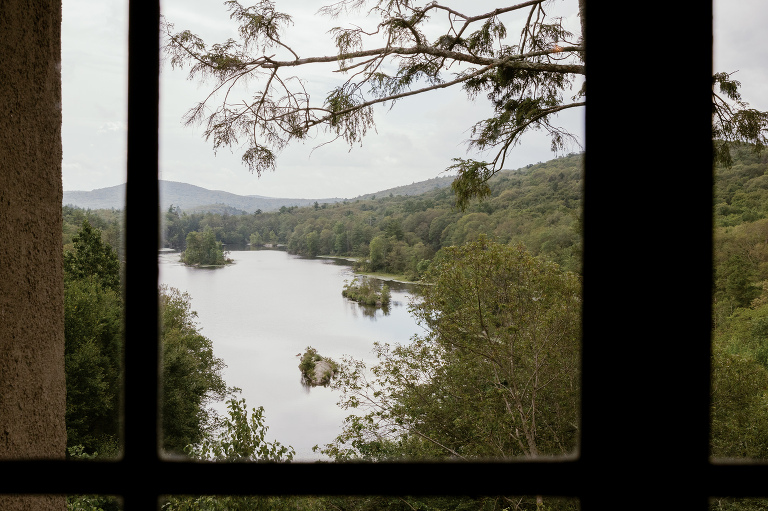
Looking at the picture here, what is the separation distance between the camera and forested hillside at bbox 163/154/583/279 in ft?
34.3

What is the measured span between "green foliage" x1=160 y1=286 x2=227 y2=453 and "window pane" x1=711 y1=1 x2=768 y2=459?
32.4 feet

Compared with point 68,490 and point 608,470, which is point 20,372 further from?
point 608,470

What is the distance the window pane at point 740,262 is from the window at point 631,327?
16.9ft

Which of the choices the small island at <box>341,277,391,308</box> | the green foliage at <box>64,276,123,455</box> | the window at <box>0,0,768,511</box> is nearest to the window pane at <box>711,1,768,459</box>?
the window at <box>0,0,768,511</box>

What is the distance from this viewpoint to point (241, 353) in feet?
63.7

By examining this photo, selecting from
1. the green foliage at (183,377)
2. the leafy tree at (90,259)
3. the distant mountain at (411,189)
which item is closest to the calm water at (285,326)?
the green foliage at (183,377)

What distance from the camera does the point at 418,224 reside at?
1512 cm

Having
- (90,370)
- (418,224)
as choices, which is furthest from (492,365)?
(418,224)

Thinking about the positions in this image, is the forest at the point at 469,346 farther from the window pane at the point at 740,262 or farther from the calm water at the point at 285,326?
the calm water at the point at 285,326

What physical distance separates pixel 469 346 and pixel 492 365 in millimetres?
455

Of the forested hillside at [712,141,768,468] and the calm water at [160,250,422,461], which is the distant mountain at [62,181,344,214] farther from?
the forested hillside at [712,141,768,468]

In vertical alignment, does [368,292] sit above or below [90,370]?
above

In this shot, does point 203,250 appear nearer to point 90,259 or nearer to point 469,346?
point 90,259

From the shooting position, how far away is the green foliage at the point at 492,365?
6691 millimetres
